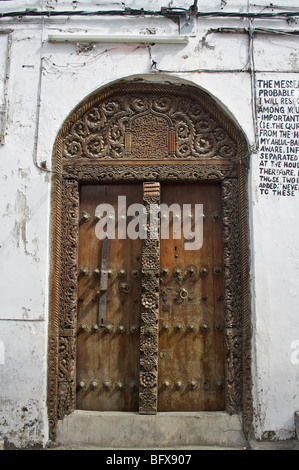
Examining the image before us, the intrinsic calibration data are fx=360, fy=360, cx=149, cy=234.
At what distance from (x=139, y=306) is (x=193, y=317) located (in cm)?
54

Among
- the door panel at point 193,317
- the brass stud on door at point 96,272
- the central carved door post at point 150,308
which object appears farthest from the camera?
the brass stud on door at point 96,272

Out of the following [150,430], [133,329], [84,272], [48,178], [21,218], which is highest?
[48,178]

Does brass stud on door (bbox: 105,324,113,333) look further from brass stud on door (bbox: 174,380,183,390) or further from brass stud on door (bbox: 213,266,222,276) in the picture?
brass stud on door (bbox: 213,266,222,276)

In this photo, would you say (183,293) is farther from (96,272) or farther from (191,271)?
(96,272)

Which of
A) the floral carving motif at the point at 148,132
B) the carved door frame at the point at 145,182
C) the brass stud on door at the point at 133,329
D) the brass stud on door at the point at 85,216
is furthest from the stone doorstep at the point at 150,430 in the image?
the floral carving motif at the point at 148,132

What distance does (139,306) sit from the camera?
3529 mm

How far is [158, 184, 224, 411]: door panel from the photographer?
342 centimetres

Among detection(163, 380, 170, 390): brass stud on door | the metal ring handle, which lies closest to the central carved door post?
detection(163, 380, 170, 390): brass stud on door

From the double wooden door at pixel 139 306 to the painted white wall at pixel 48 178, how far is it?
0.39 m

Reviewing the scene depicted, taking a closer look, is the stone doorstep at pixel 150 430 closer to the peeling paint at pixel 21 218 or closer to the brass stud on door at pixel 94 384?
the brass stud on door at pixel 94 384

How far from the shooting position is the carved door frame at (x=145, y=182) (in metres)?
3.32

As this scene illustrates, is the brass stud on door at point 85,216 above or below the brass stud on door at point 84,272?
above

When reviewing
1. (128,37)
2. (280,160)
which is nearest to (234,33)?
(128,37)

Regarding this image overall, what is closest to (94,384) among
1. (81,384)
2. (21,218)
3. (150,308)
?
(81,384)
